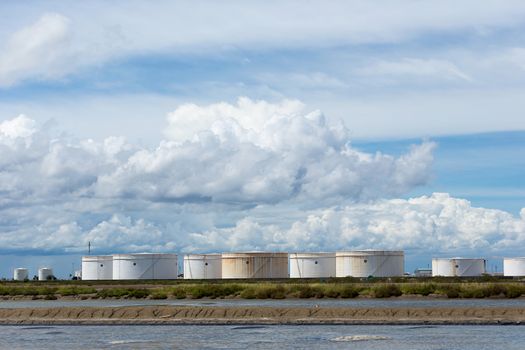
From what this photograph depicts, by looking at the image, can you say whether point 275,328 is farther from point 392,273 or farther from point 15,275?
point 15,275

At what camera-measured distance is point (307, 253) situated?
150 m

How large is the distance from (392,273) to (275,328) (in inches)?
3851

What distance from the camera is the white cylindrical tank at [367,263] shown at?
145375mm

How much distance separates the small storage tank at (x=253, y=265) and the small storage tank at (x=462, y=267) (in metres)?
28.6

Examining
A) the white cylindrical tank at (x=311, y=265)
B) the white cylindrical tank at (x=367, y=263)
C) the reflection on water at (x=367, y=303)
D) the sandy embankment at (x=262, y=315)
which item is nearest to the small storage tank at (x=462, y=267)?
the white cylindrical tank at (x=367, y=263)

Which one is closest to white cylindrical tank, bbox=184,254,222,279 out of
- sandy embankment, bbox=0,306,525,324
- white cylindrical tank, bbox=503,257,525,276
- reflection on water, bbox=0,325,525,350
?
white cylindrical tank, bbox=503,257,525,276

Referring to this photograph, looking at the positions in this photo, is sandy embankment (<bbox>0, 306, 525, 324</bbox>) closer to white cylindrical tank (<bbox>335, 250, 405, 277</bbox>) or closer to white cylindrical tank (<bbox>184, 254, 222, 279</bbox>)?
white cylindrical tank (<bbox>335, 250, 405, 277</bbox>)

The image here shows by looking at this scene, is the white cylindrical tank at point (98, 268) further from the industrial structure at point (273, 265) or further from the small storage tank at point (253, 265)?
the small storage tank at point (253, 265)

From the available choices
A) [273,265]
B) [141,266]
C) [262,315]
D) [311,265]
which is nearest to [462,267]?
[311,265]

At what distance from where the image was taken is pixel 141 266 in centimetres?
15700

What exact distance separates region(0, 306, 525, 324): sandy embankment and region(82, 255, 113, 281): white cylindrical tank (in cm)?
9696

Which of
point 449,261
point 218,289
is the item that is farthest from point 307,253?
point 218,289

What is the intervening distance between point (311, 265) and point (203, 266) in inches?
772

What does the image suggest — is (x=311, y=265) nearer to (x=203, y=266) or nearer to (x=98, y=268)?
(x=203, y=266)
